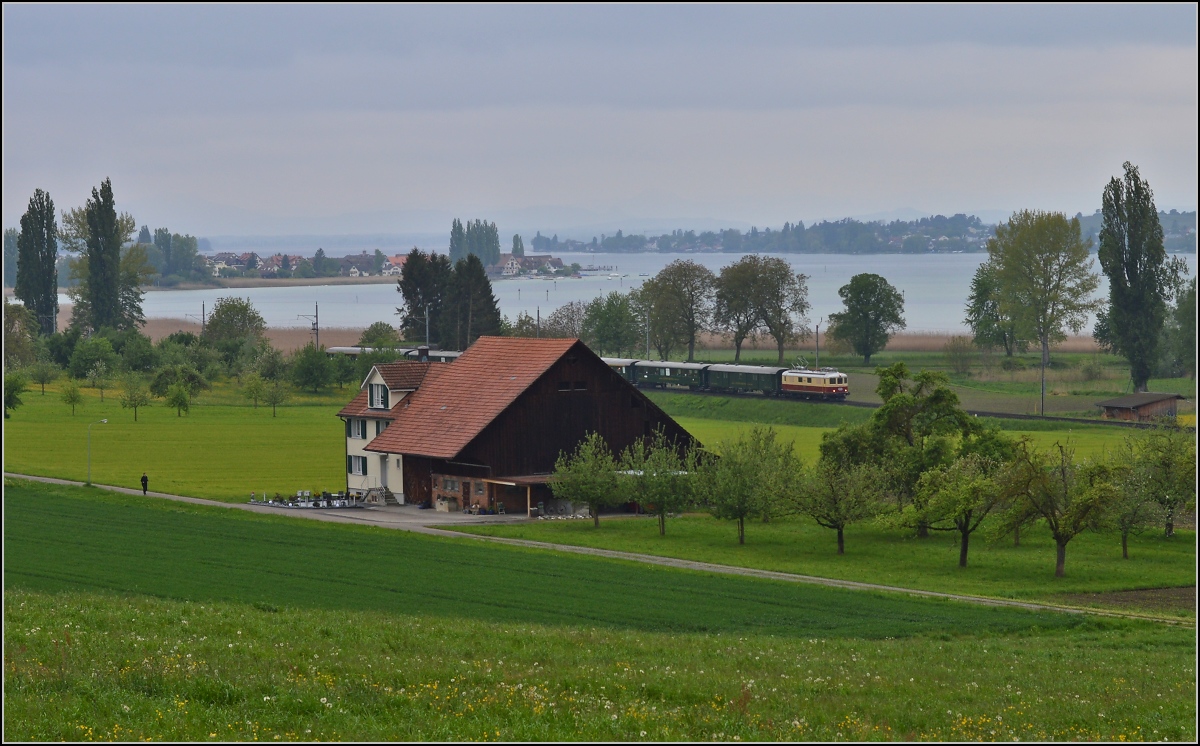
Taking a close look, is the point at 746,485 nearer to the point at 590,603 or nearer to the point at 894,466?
the point at 894,466

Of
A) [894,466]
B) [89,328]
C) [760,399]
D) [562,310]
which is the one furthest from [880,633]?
[89,328]

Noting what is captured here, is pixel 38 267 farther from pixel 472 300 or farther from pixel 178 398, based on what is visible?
pixel 178 398

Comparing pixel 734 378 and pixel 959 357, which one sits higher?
pixel 959 357

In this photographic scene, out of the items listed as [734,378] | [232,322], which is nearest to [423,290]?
[232,322]

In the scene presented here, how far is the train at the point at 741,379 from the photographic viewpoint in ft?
289

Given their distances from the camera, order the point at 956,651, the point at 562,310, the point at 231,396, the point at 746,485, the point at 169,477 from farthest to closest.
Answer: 1. the point at 562,310
2. the point at 231,396
3. the point at 169,477
4. the point at 746,485
5. the point at 956,651

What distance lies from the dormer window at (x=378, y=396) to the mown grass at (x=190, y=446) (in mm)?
3554

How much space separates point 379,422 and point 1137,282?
46.8 meters

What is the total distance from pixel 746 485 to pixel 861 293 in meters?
71.8

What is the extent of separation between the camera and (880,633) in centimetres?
2608

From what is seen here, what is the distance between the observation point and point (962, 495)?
1487 inches

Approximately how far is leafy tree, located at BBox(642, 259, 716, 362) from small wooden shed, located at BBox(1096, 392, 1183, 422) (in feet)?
173

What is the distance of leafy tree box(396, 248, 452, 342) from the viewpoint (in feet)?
410

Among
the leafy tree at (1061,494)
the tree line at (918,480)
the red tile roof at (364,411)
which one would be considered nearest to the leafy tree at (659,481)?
the tree line at (918,480)
